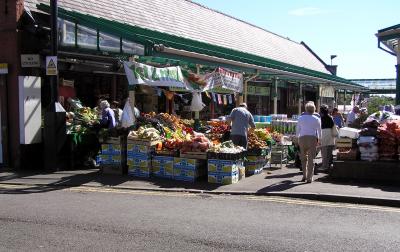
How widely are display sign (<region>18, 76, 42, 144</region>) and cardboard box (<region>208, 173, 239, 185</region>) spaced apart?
5174 mm

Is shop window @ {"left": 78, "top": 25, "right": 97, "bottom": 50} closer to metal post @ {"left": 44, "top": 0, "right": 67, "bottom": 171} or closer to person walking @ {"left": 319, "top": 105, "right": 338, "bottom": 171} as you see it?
metal post @ {"left": 44, "top": 0, "right": 67, "bottom": 171}

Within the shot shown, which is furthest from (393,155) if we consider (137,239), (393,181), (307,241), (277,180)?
(137,239)

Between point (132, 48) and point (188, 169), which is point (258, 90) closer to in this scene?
point (132, 48)

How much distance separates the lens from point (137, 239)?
6.42 m

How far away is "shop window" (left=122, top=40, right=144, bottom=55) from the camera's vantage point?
12770 mm

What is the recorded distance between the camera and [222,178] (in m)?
11.0

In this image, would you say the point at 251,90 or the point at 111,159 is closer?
the point at 111,159

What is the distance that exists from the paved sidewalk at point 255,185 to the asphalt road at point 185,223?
1.41ft

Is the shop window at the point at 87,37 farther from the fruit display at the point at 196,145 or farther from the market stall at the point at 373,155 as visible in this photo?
the market stall at the point at 373,155

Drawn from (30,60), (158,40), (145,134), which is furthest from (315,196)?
(30,60)

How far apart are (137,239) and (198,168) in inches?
203

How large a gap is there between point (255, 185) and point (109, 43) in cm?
571

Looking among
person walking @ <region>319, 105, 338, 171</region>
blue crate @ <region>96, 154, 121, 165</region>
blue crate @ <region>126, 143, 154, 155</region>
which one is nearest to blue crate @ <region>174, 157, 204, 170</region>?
blue crate @ <region>126, 143, 154, 155</region>

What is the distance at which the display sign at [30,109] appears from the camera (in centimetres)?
1291
